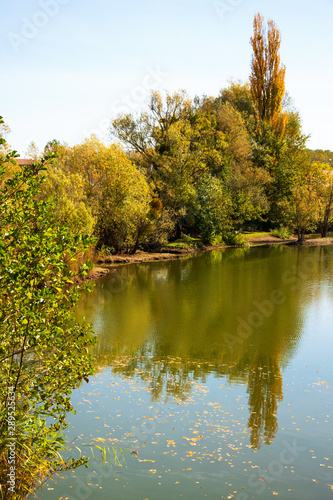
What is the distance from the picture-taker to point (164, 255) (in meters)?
31.6

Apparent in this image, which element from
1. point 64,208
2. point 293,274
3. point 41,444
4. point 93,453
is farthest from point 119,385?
point 293,274

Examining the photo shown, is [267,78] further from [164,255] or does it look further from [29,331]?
[29,331]

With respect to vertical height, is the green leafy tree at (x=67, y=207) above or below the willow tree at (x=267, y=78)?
below

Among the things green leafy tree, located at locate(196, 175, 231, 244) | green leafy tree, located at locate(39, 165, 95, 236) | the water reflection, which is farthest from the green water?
green leafy tree, located at locate(196, 175, 231, 244)

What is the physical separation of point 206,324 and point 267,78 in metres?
36.5

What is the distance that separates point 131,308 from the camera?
17812mm

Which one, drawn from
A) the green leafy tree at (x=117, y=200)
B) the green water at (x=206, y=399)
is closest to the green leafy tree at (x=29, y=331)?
the green water at (x=206, y=399)

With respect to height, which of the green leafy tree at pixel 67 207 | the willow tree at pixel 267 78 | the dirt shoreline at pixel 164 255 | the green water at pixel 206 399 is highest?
the willow tree at pixel 267 78

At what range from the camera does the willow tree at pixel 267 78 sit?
46.3m

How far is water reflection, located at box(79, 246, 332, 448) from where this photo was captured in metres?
10.8

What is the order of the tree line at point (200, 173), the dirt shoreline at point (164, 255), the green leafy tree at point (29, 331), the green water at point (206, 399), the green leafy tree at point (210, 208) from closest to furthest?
the green leafy tree at point (29, 331) → the green water at point (206, 399) → the dirt shoreline at point (164, 255) → the tree line at point (200, 173) → the green leafy tree at point (210, 208)

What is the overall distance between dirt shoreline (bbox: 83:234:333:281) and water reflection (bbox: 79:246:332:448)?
0.89 metres

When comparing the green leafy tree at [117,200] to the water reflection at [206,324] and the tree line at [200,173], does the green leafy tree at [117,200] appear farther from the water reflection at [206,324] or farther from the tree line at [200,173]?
the water reflection at [206,324]

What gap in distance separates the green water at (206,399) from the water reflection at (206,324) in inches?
1.9
